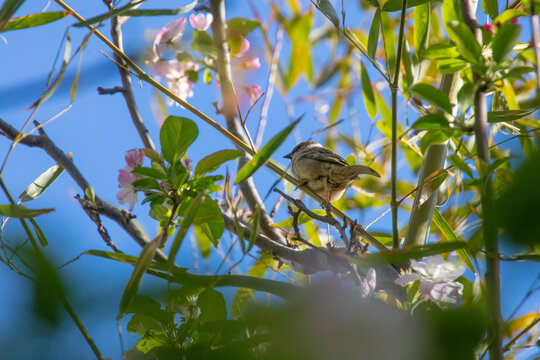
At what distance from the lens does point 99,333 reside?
492mm

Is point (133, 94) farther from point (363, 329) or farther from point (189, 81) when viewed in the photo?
point (363, 329)

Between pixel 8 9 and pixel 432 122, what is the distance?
0.74 m

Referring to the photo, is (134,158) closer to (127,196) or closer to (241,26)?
(127,196)

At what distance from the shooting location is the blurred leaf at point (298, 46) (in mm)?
2166

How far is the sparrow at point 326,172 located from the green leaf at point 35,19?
892 mm

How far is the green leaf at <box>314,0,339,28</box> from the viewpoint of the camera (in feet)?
3.62

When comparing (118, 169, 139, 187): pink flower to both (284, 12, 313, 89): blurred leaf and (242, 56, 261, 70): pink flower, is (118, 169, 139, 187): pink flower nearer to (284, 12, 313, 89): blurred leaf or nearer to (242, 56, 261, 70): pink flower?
(242, 56, 261, 70): pink flower

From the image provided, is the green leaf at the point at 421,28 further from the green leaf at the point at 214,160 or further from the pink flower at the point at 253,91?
the pink flower at the point at 253,91

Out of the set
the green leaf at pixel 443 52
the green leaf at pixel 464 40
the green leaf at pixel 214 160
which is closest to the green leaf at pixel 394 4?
the green leaf at pixel 443 52

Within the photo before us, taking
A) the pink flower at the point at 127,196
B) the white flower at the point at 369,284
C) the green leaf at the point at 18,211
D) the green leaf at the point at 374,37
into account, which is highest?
the green leaf at the point at 374,37

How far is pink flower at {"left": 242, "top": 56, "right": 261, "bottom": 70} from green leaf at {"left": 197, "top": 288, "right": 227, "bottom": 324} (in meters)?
1.08

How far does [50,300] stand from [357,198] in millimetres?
1748

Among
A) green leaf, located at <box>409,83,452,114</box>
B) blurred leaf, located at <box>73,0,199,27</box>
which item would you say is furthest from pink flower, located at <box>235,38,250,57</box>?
green leaf, located at <box>409,83,452,114</box>

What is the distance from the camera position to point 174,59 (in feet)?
5.32
